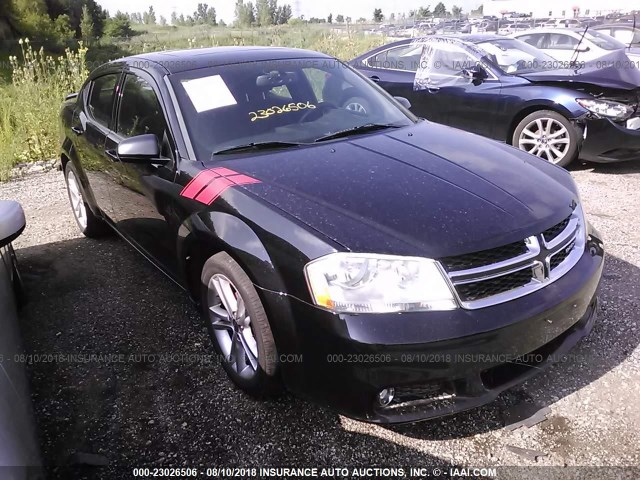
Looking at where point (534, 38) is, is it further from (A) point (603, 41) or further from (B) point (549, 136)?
(B) point (549, 136)

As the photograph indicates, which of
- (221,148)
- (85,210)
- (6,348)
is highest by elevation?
(221,148)

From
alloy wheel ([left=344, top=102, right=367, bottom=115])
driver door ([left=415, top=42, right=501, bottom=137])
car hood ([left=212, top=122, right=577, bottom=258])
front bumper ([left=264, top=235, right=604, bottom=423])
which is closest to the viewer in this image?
front bumper ([left=264, top=235, right=604, bottom=423])

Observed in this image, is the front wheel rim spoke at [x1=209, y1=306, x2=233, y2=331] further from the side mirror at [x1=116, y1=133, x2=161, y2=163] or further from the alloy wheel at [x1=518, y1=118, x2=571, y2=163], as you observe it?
the alloy wheel at [x1=518, y1=118, x2=571, y2=163]

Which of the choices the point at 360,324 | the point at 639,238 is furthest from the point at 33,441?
the point at 639,238

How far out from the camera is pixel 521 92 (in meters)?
5.97

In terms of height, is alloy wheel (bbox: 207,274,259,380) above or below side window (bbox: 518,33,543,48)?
below

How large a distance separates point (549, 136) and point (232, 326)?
4.66 meters

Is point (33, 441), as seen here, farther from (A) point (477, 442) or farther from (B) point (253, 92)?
(B) point (253, 92)

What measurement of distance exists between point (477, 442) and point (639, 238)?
2.83 m

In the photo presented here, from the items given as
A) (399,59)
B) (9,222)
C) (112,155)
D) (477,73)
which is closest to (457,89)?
(477,73)

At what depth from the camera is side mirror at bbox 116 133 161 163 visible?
2.84 metres

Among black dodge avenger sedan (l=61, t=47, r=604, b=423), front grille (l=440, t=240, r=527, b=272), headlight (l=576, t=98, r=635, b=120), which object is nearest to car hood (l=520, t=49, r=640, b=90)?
headlight (l=576, t=98, r=635, b=120)

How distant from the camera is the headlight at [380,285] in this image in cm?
197

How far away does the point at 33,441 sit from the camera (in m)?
1.89
